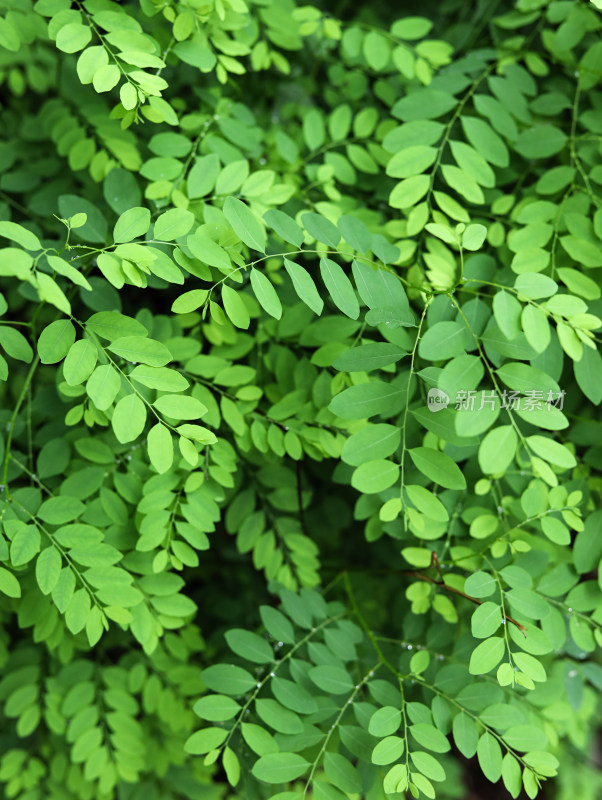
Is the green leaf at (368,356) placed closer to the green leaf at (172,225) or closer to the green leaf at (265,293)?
the green leaf at (265,293)

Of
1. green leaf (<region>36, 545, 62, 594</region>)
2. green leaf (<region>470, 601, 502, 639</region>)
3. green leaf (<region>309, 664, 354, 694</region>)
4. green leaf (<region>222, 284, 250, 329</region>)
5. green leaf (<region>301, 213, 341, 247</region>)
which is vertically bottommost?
green leaf (<region>309, 664, 354, 694</region>)

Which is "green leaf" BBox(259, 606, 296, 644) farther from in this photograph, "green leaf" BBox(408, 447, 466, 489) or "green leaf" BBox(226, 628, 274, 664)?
"green leaf" BBox(408, 447, 466, 489)

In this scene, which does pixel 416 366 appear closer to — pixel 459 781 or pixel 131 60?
pixel 131 60

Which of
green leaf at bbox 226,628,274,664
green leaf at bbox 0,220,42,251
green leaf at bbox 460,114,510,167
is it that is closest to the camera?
green leaf at bbox 0,220,42,251

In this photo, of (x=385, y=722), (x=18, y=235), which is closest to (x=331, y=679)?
(x=385, y=722)

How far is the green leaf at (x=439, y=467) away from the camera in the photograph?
0.89 metres

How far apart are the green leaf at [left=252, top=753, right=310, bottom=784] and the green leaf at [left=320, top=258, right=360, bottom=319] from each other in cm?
69

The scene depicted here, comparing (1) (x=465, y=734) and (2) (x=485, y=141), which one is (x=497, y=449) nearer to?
(1) (x=465, y=734)

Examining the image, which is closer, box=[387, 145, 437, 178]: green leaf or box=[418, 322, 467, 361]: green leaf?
box=[418, 322, 467, 361]: green leaf

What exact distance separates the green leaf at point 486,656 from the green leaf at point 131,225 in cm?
77

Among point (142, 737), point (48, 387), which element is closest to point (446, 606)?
point (142, 737)

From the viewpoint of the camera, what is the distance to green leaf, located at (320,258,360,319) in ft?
2.98

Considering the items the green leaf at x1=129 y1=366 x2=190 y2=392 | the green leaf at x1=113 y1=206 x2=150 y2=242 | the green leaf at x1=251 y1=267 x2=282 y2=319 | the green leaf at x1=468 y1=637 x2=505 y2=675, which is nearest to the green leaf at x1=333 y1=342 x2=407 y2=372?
the green leaf at x1=251 y1=267 x2=282 y2=319

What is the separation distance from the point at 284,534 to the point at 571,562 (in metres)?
0.54
